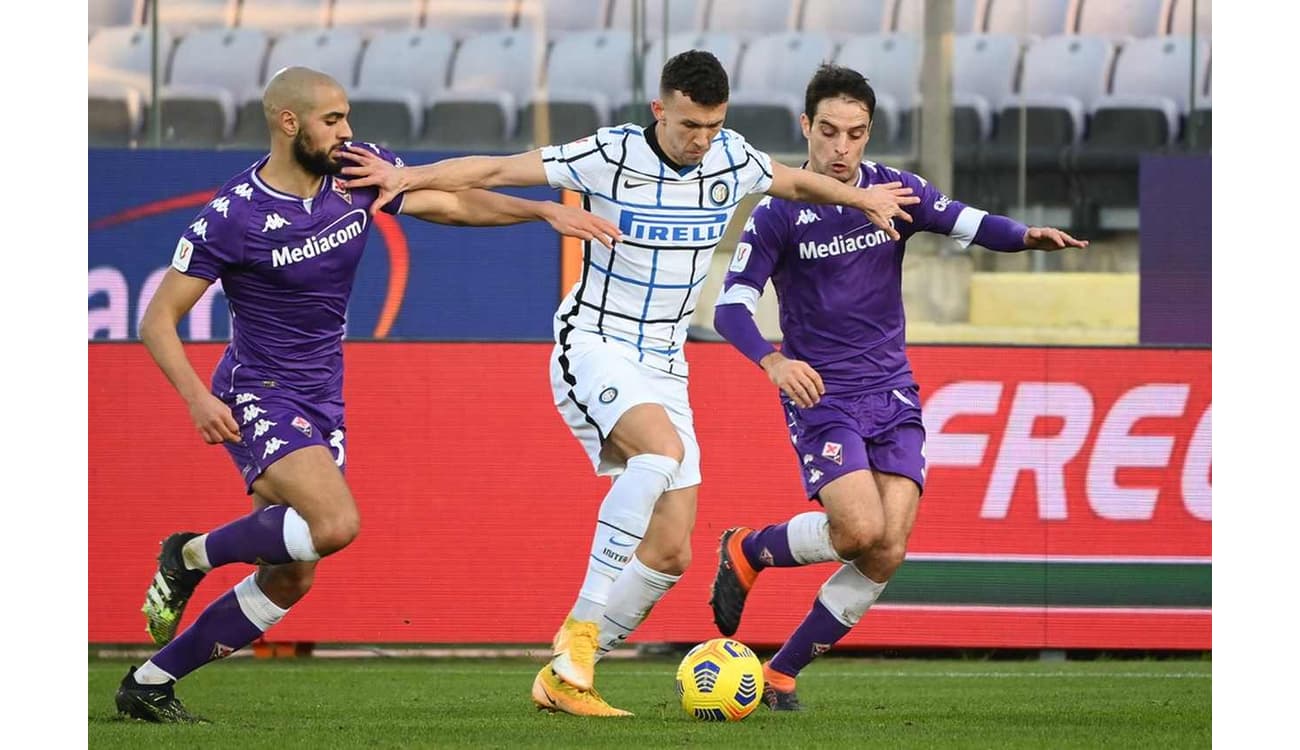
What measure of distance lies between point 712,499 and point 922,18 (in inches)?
200

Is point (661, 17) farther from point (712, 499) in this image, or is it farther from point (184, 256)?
point (184, 256)

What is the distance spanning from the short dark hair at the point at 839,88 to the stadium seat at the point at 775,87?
6.07 meters

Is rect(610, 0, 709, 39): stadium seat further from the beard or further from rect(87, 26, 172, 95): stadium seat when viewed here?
the beard

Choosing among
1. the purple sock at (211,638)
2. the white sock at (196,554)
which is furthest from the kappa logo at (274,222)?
the purple sock at (211,638)

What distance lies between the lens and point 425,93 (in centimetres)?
1403

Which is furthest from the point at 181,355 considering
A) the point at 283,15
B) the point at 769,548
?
the point at 283,15

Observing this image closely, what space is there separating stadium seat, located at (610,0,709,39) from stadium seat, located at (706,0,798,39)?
316 millimetres

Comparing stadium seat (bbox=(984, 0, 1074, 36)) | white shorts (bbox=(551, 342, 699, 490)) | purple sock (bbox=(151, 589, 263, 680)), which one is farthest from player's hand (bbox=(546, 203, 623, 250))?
stadium seat (bbox=(984, 0, 1074, 36))

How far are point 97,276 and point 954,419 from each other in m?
5.89

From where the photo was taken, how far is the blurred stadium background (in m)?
10.8

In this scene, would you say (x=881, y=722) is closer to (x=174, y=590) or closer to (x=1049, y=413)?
(x=174, y=590)

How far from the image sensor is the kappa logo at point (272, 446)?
22.8ft

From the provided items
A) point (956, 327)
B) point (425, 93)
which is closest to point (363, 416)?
point (425, 93)

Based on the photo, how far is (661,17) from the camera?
1395cm
